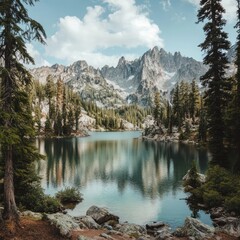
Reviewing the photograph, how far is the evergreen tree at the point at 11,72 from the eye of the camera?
1537cm

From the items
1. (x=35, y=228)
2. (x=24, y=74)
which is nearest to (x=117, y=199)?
(x=35, y=228)

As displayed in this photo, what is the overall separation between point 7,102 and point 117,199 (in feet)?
70.0

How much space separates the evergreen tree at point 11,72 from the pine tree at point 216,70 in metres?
19.8

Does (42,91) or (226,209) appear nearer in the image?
(226,209)

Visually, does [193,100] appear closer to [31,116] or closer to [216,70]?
[216,70]

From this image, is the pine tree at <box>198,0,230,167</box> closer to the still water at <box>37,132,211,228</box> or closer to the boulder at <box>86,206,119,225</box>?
the still water at <box>37,132,211,228</box>

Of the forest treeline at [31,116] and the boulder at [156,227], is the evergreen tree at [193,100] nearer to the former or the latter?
the forest treeline at [31,116]

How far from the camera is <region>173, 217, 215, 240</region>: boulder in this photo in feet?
61.5

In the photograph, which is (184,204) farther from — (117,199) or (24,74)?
(24,74)

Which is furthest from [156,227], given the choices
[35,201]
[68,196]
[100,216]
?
[68,196]

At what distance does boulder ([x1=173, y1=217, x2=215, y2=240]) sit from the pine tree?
12701mm

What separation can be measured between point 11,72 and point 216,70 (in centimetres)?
2185

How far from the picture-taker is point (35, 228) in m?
15.8

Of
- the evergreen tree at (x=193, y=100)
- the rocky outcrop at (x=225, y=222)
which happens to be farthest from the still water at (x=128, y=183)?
the evergreen tree at (x=193, y=100)
